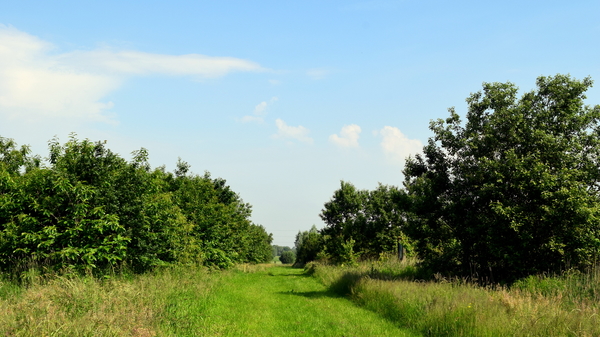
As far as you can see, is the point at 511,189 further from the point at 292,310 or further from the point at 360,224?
the point at 360,224

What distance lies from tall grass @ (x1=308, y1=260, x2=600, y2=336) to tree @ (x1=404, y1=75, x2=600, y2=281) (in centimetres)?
174

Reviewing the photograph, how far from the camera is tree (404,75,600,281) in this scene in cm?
1647

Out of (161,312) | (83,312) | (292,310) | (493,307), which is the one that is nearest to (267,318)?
(292,310)

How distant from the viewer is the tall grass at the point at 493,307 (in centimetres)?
901

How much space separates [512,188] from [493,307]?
8.97 meters

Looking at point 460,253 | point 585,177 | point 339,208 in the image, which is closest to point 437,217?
point 460,253

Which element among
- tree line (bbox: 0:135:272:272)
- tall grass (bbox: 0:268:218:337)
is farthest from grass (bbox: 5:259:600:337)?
tree line (bbox: 0:135:272:272)

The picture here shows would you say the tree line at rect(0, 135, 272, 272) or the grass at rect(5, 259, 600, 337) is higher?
the tree line at rect(0, 135, 272, 272)

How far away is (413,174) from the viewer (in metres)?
22.0

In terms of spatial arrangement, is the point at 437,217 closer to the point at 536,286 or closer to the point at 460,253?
the point at 460,253

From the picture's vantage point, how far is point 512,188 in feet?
59.0

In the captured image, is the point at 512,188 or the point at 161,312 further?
the point at 512,188

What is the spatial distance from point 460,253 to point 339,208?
31.7 metres

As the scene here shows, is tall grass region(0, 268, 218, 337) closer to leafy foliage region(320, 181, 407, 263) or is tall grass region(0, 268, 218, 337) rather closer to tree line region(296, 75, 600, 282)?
tree line region(296, 75, 600, 282)
